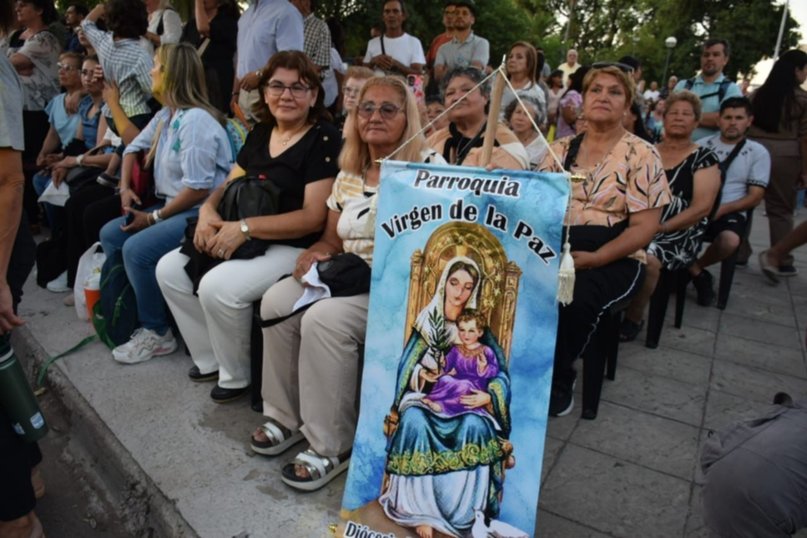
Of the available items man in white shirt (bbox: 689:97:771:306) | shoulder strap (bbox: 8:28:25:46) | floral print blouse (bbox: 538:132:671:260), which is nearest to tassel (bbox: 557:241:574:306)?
floral print blouse (bbox: 538:132:671:260)

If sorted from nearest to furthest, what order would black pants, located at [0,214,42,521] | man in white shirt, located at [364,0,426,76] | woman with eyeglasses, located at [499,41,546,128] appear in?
black pants, located at [0,214,42,521] → woman with eyeglasses, located at [499,41,546,128] → man in white shirt, located at [364,0,426,76]

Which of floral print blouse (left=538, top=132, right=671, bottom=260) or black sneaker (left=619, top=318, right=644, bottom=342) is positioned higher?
floral print blouse (left=538, top=132, right=671, bottom=260)

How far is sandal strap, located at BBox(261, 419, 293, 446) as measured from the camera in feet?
8.53

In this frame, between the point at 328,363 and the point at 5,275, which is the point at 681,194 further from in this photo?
the point at 5,275

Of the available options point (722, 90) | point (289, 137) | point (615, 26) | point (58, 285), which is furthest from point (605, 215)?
A: point (615, 26)

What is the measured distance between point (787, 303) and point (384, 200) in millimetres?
4304

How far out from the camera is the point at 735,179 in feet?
15.7

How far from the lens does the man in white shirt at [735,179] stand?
468 cm

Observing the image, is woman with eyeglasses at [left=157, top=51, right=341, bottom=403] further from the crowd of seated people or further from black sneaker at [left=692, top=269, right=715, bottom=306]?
black sneaker at [left=692, top=269, right=715, bottom=306]

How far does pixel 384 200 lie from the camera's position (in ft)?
6.81

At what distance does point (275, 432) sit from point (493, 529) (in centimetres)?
114

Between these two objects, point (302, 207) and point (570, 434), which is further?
point (302, 207)

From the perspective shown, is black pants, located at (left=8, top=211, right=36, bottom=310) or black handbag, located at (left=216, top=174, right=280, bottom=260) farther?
black handbag, located at (left=216, top=174, right=280, bottom=260)

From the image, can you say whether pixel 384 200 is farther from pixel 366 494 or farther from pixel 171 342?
pixel 171 342
